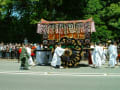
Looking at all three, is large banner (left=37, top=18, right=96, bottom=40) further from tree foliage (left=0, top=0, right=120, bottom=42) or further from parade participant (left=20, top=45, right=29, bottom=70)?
tree foliage (left=0, top=0, right=120, bottom=42)

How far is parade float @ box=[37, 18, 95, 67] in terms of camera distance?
52.4 ft

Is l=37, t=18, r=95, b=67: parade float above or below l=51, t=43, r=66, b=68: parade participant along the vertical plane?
above

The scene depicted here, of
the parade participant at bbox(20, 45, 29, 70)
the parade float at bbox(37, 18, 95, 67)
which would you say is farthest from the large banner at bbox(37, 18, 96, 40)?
the parade participant at bbox(20, 45, 29, 70)

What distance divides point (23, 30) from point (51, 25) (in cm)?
1525

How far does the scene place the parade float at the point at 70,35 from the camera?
52.4 ft

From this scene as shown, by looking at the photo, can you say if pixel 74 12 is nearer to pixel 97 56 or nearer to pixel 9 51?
pixel 9 51

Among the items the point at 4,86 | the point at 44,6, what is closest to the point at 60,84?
the point at 4,86

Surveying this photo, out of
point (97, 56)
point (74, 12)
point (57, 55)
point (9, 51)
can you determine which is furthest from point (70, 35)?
point (74, 12)

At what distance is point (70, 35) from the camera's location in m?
16.7

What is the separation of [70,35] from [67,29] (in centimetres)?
51

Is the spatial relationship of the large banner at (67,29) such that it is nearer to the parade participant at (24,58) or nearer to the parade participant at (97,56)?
the parade participant at (97,56)

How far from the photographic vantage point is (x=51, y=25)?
16.8 metres

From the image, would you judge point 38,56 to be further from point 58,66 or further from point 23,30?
point 23,30

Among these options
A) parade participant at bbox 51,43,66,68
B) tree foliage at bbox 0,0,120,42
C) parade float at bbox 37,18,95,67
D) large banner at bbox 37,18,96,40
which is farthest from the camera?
tree foliage at bbox 0,0,120,42
